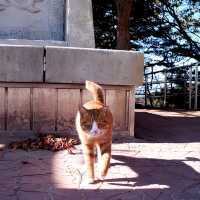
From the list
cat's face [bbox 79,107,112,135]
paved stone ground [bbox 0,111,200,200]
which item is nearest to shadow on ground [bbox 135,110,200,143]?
paved stone ground [bbox 0,111,200,200]

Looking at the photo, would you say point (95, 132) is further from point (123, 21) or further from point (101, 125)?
point (123, 21)

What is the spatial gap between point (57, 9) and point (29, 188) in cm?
418

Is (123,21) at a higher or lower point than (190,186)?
higher

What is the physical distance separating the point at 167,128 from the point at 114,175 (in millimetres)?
3691

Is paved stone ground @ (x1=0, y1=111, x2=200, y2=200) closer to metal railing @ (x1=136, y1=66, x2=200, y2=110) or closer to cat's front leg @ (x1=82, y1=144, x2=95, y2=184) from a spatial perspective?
cat's front leg @ (x1=82, y1=144, x2=95, y2=184)

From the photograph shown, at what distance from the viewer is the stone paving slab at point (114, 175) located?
14.0 ft

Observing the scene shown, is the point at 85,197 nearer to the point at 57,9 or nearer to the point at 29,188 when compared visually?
the point at 29,188

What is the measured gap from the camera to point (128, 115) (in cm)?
716

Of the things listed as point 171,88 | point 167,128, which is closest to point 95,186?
point 167,128

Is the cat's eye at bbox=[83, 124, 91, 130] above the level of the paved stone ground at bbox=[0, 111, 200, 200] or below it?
above

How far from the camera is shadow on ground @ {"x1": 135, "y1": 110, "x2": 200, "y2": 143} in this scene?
738 cm

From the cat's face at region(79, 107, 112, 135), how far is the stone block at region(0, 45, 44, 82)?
248cm

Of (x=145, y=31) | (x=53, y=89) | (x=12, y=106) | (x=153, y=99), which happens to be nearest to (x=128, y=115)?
(x=53, y=89)

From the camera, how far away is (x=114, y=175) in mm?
4922
